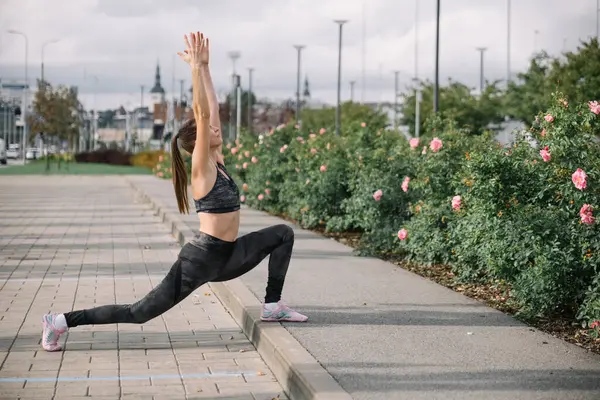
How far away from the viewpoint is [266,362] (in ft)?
25.5

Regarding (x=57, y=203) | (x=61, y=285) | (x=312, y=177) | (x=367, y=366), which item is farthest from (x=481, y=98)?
(x=367, y=366)

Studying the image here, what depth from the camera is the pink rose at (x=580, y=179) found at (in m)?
8.82

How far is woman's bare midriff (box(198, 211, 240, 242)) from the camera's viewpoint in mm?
7758

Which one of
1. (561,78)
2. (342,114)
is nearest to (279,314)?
(561,78)

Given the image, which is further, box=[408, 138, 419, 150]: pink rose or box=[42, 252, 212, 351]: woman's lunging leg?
box=[408, 138, 419, 150]: pink rose

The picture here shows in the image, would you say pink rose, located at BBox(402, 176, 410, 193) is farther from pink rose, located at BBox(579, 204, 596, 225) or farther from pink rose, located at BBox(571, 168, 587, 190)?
pink rose, located at BBox(579, 204, 596, 225)

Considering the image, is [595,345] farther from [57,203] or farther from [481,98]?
[481,98]

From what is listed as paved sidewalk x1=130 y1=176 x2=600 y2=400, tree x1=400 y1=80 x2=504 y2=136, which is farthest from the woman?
tree x1=400 y1=80 x2=504 y2=136

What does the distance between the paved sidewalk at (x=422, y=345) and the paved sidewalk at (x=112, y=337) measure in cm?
54

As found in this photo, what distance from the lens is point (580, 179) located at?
884cm

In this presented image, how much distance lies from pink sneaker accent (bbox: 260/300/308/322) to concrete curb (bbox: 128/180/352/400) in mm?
88

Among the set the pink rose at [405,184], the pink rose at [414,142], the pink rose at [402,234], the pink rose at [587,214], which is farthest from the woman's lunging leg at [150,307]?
the pink rose at [414,142]

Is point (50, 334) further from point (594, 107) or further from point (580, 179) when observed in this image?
point (594, 107)

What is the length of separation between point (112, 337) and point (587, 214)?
3640 mm
